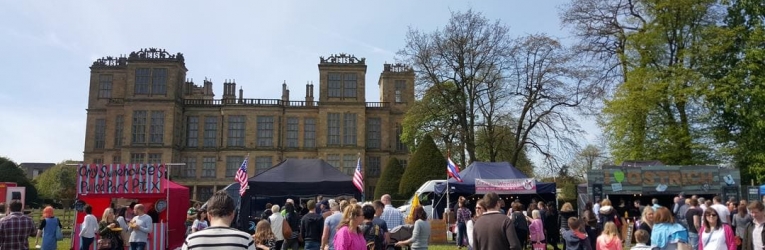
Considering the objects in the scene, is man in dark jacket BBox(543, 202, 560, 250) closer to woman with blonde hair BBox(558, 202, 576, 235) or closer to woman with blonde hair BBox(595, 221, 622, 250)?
woman with blonde hair BBox(558, 202, 576, 235)

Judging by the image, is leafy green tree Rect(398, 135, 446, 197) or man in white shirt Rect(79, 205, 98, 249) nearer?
man in white shirt Rect(79, 205, 98, 249)

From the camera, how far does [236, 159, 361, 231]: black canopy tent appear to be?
19109 millimetres

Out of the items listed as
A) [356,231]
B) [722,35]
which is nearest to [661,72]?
[722,35]

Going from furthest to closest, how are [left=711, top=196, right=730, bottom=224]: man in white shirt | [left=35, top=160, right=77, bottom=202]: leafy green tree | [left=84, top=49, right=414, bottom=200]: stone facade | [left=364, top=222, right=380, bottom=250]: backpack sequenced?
[left=35, top=160, right=77, bottom=202]: leafy green tree < [left=84, top=49, right=414, bottom=200]: stone facade < [left=711, top=196, right=730, bottom=224]: man in white shirt < [left=364, top=222, right=380, bottom=250]: backpack

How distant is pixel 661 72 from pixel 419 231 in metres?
23.2

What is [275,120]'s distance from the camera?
145 feet

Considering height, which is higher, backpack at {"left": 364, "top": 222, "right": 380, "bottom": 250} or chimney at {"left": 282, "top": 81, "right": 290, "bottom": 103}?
chimney at {"left": 282, "top": 81, "right": 290, "bottom": 103}

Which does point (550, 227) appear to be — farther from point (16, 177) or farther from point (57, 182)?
point (57, 182)

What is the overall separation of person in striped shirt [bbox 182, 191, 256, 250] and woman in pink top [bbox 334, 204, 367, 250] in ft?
7.39

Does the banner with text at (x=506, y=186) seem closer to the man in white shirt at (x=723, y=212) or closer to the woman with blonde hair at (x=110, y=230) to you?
the man in white shirt at (x=723, y=212)

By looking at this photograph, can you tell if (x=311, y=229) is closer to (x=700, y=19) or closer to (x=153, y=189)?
(x=153, y=189)

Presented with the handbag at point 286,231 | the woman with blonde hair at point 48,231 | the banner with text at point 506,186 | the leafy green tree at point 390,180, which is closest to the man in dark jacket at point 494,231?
the handbag at point 286,231

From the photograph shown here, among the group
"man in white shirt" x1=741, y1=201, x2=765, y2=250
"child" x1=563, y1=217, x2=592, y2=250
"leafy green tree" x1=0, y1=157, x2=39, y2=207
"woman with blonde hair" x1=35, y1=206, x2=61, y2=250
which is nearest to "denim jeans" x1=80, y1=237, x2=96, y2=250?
"woman with blonde hair" x1=35, y1=206, x2=61, y2=250

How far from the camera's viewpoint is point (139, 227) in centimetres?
1166
